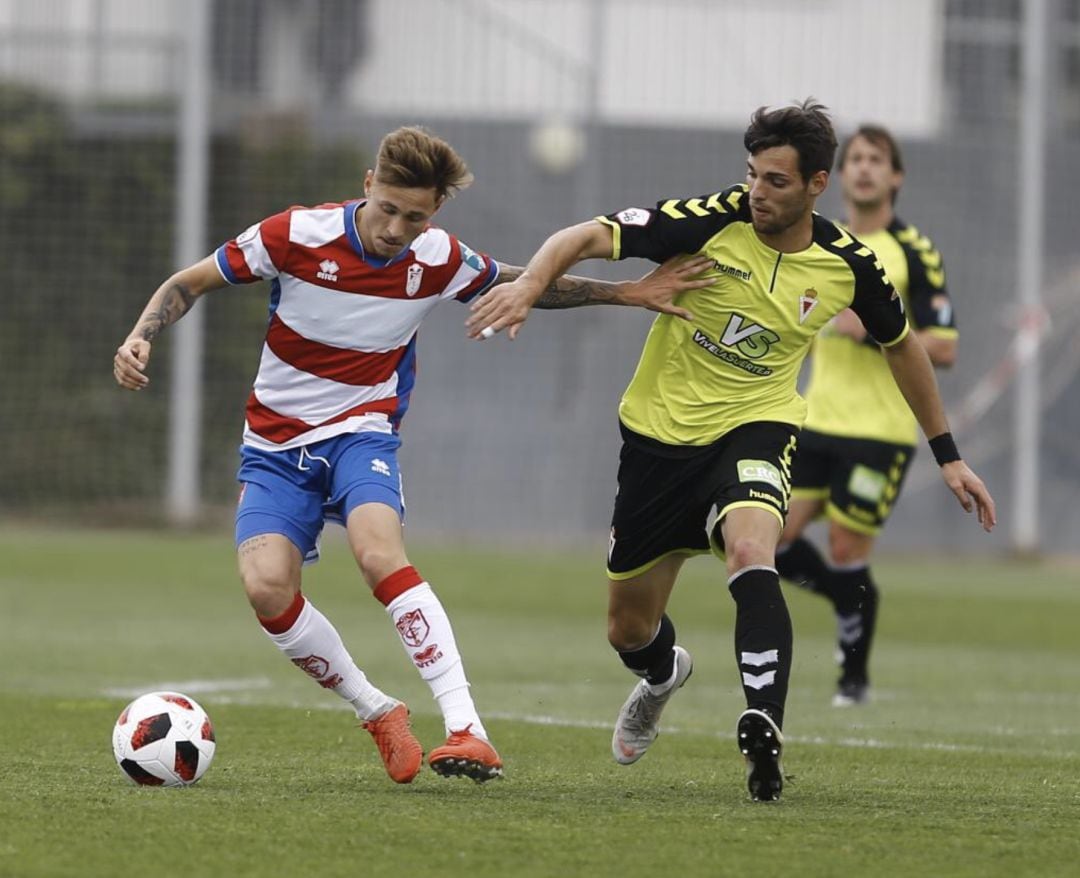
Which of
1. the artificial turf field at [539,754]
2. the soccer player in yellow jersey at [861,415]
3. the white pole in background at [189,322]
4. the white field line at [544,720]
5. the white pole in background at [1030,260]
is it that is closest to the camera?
the artificial turf field at [539,754]

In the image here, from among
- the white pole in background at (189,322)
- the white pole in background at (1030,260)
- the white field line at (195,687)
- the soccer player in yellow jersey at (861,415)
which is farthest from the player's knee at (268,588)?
the white pole in background at (1030,260)

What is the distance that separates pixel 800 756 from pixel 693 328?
5.20 ft

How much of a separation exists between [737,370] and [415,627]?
132cm

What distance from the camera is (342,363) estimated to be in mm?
6371

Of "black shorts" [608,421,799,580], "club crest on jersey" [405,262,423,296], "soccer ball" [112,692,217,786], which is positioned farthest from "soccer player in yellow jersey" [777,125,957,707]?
"soccer ball" [112,692,217,786]

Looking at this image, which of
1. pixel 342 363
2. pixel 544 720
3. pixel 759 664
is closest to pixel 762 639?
pixel 759 664

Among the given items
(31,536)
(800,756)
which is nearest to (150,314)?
(800,756)

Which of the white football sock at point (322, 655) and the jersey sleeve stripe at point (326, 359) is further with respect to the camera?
the jersey sleeve stripe at point (326, 359)

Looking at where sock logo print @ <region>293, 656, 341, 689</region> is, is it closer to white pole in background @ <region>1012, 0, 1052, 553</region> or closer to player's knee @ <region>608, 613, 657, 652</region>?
player's knee @ <region>608, 613, 657, 652</region>

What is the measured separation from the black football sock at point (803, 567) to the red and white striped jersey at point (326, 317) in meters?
3.74

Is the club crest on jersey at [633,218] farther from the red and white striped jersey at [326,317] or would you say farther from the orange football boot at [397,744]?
the orange football boot at [397,744]

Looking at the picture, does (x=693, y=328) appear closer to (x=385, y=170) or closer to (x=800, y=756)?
(x=385, y=170)

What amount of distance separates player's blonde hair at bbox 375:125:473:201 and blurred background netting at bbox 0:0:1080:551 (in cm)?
1295

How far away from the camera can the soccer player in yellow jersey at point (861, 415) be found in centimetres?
960
